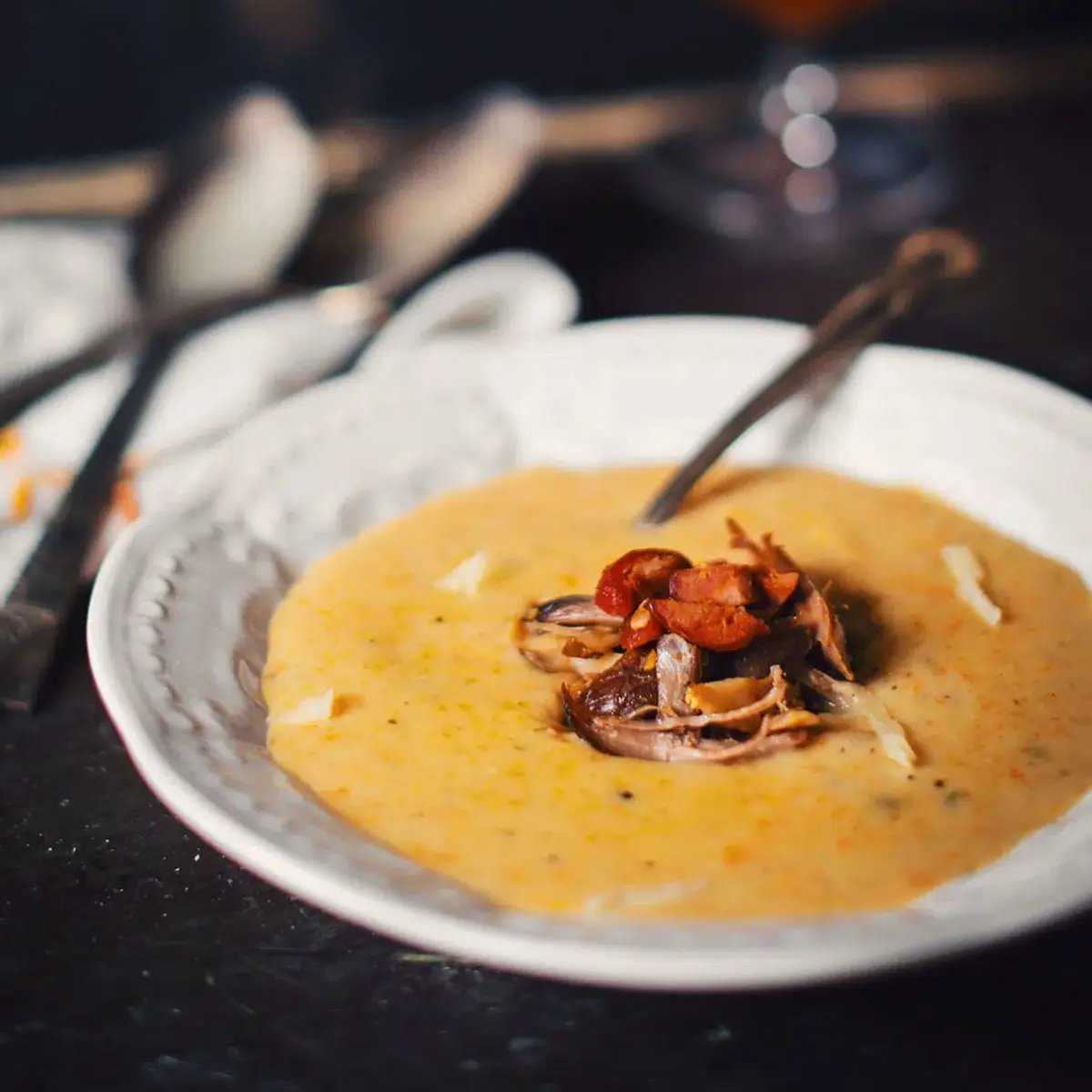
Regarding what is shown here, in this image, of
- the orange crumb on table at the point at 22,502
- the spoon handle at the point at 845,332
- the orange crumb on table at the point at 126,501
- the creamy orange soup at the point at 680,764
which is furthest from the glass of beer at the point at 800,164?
the orange crumb on table at the point at 22,502

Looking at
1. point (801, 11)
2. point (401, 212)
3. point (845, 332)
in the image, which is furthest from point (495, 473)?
point (801, 11)

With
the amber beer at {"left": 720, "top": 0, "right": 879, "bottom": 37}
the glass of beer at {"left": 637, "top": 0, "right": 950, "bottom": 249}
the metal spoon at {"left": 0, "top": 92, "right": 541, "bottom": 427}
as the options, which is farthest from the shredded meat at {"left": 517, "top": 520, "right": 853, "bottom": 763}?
the amber beer at {"left": 720, "top": 0, "right": 879, "bottom": 37}

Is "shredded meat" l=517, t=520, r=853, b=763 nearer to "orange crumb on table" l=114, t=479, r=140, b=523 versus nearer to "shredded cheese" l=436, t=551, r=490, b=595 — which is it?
"shredded cheese" l=436, t=551, r=490, b=595

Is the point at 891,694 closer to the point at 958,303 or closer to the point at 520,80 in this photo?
the point at 958,303

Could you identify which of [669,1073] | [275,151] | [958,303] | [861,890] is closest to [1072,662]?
[861,890]

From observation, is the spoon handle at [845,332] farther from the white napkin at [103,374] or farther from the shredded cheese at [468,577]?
Answer: the white napkin at [103,374]
